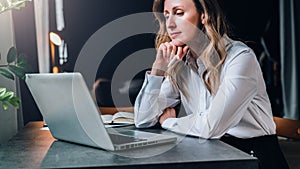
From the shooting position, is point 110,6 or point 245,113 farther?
point 110,6

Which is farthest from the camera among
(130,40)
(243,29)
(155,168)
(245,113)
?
(243,29)

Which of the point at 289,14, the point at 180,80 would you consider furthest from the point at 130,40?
the point at 180,80

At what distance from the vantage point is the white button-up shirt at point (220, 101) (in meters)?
1.25

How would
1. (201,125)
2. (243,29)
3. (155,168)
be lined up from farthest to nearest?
(243,29), (201,125), (155,168)

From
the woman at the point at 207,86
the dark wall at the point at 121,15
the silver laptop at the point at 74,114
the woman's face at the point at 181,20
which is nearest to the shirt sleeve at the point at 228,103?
the woman at the point at 207,86

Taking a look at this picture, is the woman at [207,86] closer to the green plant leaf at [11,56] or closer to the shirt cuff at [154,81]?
the shirt cuff at [154,81]

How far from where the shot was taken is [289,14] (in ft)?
15.3

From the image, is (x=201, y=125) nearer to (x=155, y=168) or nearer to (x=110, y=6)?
(x=155, y=168)

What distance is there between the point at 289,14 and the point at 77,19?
8.23 feet

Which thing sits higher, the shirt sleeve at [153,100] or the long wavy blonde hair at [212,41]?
the long wavy blonde hair at [212,41]

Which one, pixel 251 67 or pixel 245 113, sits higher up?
pixel 251 67

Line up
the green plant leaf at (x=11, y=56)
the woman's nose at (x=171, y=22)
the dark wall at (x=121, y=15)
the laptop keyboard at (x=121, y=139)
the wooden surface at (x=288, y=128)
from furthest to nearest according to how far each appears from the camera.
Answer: the dark wall at (x=121, y=15) < the wooden surface at (x=288, y=128) < the woman's nose at (x=171, y=22) < the green plant leaf at (x=11, y=56) < the laptop keyboard at (x=121, y=139)

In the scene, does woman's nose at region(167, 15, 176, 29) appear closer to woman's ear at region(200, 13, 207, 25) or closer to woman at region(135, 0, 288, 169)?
woman at region(135, 0, 288, 169)

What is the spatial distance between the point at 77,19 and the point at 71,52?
402mm
